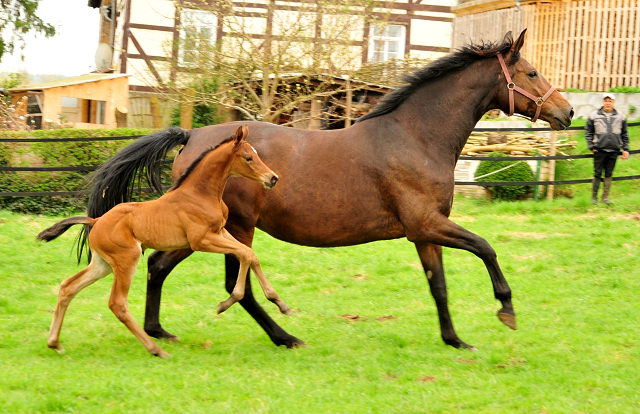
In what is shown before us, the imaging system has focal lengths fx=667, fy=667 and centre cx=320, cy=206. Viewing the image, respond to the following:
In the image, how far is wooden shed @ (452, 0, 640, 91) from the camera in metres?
14.8

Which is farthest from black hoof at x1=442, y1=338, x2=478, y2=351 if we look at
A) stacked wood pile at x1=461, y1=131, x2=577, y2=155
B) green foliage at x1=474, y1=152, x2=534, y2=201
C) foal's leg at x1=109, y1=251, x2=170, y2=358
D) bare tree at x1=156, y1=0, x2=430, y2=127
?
stacked wood pile at x1=461, y1=131, x2=577, y2=155

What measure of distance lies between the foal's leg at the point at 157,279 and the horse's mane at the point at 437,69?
188 cm

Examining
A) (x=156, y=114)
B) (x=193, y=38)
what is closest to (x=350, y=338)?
(x=193, y=38)

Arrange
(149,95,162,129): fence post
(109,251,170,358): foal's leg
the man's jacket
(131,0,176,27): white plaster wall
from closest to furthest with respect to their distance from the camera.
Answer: (109,251,170,358): foal's leg
the man's jacket
(149,95,162,129): fence post
(131,0,176,27): white plaster wall

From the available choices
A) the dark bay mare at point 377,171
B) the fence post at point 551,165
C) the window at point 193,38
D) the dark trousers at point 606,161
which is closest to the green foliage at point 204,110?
the window at point 193,38

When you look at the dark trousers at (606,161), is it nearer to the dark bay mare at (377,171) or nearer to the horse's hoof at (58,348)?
the dark bay mare at (377,171)

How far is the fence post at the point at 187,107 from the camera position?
13562 millimetres

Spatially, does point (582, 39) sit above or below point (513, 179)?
above

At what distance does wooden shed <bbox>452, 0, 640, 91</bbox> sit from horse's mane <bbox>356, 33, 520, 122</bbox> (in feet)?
32.2

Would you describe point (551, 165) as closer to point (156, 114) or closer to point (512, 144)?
point (512, 144)

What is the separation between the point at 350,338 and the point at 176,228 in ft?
5.90

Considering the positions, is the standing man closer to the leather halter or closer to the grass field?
the grass field

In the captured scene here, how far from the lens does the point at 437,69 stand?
214 inches

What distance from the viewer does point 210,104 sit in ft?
47.0
